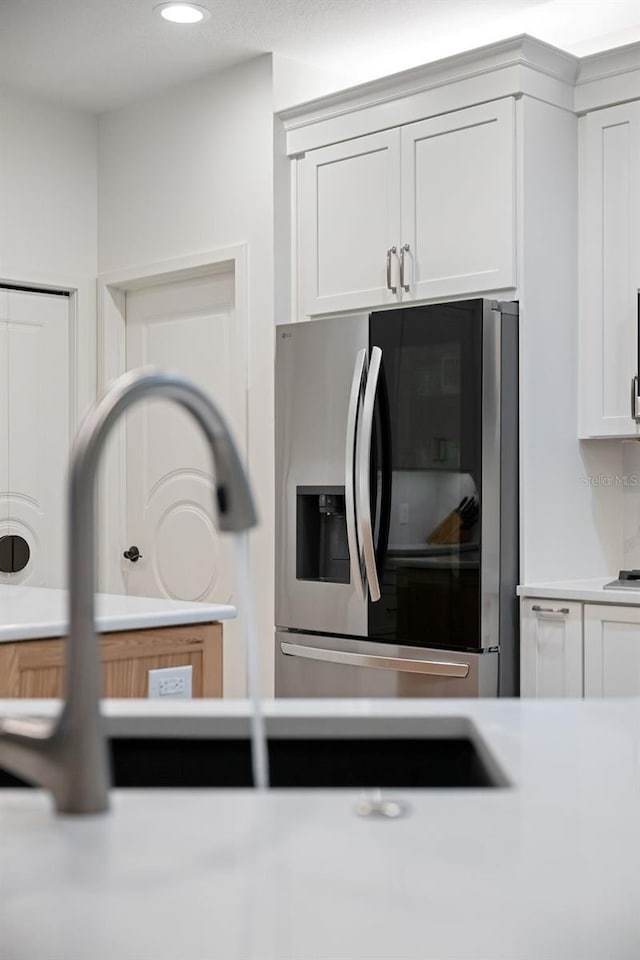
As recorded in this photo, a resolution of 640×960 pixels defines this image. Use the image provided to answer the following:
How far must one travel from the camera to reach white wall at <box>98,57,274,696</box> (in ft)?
12.8

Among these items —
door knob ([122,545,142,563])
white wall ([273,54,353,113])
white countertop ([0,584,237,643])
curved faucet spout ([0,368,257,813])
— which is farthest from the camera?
door knob ([122,545,142,563])

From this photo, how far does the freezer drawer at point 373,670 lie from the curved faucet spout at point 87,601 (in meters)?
2.53

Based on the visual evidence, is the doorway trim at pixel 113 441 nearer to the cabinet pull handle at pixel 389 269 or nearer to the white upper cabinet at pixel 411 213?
the white upper cabinet at pixel 411 213

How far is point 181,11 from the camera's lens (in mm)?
3518

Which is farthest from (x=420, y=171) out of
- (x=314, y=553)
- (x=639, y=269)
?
(x=314, y=553)

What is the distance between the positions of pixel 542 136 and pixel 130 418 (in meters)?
2.05

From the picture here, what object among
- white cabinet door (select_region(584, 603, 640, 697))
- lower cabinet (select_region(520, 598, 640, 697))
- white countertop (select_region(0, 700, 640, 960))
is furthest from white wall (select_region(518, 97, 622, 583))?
white countertop (select_region(0, 700, 640, 960))

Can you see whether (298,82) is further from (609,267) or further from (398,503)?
(398,503)

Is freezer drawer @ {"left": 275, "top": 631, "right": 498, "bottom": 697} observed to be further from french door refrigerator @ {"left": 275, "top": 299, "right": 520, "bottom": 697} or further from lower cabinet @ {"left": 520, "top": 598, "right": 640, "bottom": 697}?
lower cabinet @ {"left": 520, "top": 598, "right": 640, "bottom": 697}

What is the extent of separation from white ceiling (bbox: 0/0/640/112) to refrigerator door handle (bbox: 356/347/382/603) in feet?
3.74

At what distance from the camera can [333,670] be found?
350 cm

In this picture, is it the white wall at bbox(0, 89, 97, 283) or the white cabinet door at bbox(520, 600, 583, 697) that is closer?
the white cabinet door at bbox(520, 600, 583, 697)

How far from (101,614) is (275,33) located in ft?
7.60

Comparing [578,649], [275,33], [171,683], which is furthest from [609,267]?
[171,683]
